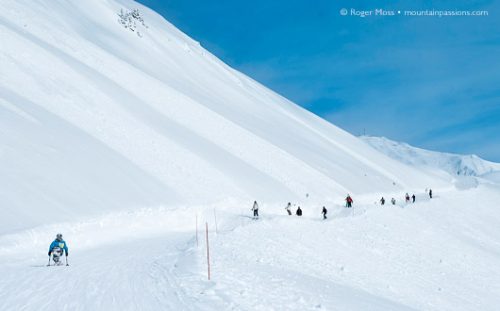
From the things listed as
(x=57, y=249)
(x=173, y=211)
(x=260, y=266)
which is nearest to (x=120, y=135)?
(x=173, y=211)

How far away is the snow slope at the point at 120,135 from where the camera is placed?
23906mm

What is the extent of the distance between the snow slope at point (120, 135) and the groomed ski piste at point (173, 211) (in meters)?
0.18

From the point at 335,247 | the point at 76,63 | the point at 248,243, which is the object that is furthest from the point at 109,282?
the point at 76,63

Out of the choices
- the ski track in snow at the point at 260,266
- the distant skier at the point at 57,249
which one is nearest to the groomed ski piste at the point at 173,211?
the ski track in snow at the point at 260,266

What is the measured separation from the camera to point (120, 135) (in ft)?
112

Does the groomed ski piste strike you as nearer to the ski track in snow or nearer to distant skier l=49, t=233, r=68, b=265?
the ski track in snow

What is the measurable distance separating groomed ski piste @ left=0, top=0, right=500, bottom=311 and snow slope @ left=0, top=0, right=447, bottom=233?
0.18 m

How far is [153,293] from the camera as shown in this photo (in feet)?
34.7

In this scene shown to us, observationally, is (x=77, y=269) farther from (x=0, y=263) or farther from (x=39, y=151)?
(x=39, y=151)

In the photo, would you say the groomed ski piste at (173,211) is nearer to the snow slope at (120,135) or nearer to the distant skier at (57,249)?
the snow slope at (120,135)

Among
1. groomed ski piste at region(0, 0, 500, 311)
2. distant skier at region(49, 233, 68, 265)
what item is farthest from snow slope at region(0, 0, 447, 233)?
distant skier at region(49, 233, 68, 265)

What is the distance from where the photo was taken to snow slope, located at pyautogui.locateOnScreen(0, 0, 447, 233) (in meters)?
23.9

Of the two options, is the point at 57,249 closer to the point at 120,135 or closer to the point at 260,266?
the point at 260,266

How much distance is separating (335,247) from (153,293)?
48.8 feet
